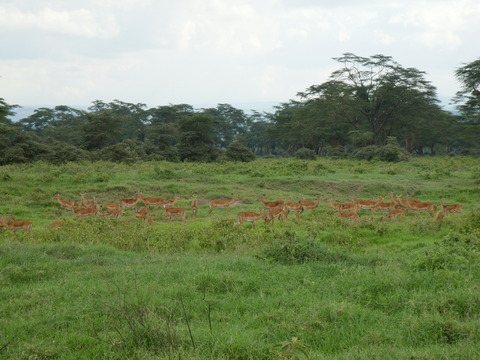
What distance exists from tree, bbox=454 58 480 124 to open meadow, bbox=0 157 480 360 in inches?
1078

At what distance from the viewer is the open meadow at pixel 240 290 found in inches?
180

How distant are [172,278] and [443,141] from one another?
146ft

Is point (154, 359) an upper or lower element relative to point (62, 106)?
lower

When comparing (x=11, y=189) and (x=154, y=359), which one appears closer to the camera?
(x=154, y=359)

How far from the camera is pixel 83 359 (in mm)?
4457

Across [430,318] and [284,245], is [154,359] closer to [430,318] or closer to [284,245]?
[430,318]

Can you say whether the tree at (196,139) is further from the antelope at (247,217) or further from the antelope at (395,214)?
the antelope at (395,214)

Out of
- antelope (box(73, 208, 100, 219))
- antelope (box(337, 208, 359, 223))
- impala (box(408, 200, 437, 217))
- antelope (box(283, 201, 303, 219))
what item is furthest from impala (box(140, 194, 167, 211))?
impala (box(408, 200, 437, 217))

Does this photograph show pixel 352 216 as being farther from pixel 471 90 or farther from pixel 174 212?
pixel 471 90

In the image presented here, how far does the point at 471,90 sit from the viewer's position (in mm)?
36719

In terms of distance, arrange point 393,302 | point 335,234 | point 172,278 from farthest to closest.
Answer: point 335,234 < point 172,278 < point 393,302

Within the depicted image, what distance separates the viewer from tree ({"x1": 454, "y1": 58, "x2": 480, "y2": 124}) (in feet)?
115

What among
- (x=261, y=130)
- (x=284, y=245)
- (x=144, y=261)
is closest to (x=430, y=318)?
(x=284, y=245)

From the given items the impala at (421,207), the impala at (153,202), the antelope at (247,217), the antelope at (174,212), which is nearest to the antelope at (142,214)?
the antelope at (174,212)
